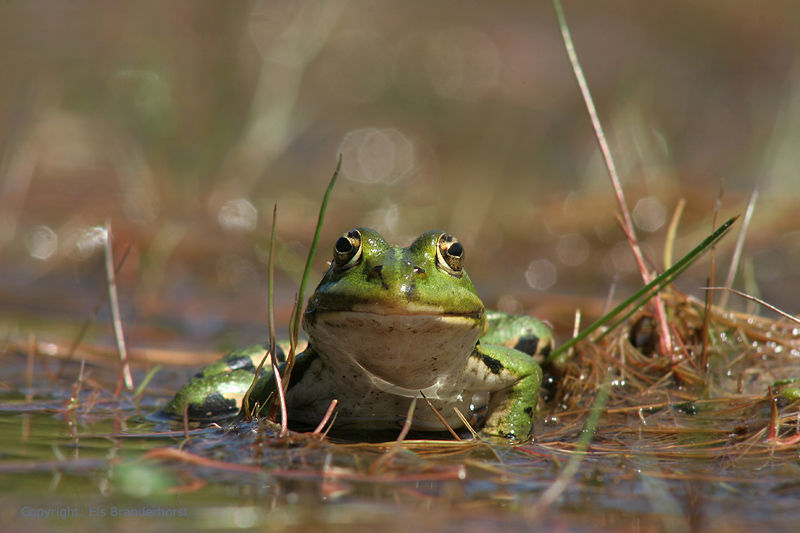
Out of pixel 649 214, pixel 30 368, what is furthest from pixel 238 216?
pixel 649 214

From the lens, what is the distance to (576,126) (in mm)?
12469

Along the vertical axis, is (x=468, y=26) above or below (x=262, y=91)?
above

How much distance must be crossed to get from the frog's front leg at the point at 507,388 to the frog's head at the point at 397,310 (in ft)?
0.74

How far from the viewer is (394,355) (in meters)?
2.94

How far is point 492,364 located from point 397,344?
70 centimetres

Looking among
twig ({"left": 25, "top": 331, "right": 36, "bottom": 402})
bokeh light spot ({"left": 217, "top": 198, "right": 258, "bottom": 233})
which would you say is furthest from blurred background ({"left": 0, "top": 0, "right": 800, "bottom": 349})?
twig ({"left": 25, "top": 331, "right": 36, "bottom": 402})

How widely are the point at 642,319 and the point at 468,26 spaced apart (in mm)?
12421

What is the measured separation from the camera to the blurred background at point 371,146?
7.34 metres

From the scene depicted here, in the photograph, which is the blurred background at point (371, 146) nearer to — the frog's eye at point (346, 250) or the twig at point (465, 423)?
the twig at point (465, 423)

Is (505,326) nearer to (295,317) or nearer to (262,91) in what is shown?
(295,317)

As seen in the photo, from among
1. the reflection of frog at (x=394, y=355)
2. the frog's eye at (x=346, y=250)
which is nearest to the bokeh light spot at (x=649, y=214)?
the reflection of frog at (x=394, y=355)

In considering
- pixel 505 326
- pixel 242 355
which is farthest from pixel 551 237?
pixel 242 355

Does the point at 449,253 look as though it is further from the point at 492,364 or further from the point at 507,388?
the point at 507,388

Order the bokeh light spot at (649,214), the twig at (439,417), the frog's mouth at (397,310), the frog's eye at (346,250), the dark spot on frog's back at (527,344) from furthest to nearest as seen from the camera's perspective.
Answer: the bokeh light spot at (649,214), the dark spot on frog's back at (527,344), the twig at (439,417), the frog's eye at (346,250), the frog's mouth at (397,310)
